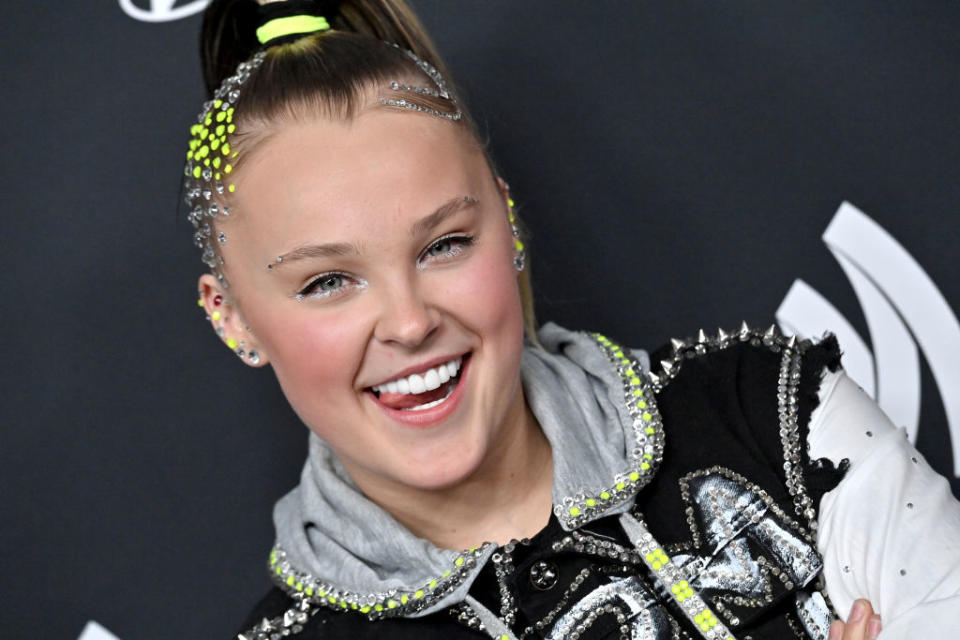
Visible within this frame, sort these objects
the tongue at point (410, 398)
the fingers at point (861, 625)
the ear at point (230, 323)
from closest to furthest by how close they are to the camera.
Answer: the fingers at point (861, 625) < the tongue at point (410, 398) < the ear at point (230, 323)

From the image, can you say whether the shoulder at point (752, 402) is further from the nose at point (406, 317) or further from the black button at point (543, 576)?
the nose at point (406, 317)

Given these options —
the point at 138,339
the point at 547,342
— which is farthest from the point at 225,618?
the point at 547,342

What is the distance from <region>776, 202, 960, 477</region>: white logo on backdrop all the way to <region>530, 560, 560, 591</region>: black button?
0.71 metres

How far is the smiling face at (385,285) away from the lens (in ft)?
4.27

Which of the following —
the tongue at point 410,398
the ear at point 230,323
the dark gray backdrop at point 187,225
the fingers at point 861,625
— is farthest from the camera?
the dark gray backdrop at point 187,225

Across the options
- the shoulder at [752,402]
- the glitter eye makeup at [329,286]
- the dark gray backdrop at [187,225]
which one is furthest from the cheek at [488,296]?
the dark gray backdrop at [187,225]

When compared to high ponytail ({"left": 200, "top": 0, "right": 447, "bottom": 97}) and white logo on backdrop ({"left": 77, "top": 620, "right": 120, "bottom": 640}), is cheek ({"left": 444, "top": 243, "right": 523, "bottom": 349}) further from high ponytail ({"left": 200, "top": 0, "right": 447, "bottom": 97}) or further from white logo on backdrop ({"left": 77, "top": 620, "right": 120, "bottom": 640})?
white logo on backdrop ({"left": 77, "top": 620, "right": 120, "bottom": 640})

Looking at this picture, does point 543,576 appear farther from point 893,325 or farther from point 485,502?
point 893,325

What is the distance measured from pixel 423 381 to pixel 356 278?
0.14m

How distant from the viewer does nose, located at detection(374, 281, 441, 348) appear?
4.21 feet

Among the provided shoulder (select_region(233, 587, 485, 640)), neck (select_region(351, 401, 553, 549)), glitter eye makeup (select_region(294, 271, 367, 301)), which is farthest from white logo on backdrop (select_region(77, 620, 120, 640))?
glitter eye makeup (select_region(294, 271, 367, 301))

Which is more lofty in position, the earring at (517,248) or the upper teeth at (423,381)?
the earring at (517,248)

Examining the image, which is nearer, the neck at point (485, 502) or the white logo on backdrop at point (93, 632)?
the neck at point (485, 502)

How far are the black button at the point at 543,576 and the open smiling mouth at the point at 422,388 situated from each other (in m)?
0.22
